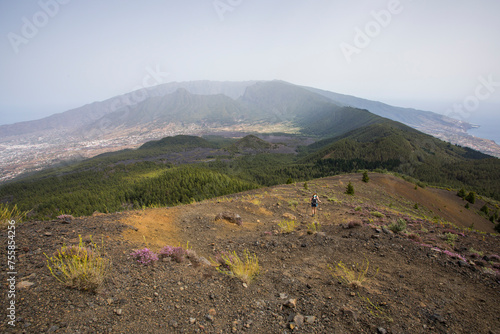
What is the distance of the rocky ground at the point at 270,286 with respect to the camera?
3.99 m

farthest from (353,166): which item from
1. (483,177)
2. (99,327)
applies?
(99,327)

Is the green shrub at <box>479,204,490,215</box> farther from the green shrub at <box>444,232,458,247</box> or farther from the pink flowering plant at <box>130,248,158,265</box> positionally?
the pink flowering plant at <box>130,248,158,265</box>

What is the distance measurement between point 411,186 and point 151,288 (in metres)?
52.2

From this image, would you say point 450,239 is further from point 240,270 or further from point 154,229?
point 154,229

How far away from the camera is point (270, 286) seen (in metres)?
5.56

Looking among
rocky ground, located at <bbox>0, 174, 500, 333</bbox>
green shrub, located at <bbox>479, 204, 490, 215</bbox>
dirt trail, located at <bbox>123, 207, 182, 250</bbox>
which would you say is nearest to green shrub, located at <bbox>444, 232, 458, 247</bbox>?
rocky ground, located at <bbox>0, 174, 500, 333</bbox>

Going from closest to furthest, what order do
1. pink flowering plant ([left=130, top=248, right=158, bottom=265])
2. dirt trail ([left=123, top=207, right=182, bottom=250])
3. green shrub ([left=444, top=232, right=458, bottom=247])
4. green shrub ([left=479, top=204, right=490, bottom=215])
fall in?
pink flowering plant ([left=130, top=248, right=158, bottom=265])
dirt trail ([left=123, top=207, right=182, bottom=250])
green shrub ([left=444, top=232, right=458, bottom=247])
green shrub ([left=479, top=204, right=490, bottom=215])

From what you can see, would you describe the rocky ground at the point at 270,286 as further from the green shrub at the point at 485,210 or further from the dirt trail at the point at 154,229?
the green shrub at the point at 485,210

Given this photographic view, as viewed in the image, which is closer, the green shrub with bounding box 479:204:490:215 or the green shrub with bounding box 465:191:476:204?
the green shrub with bounding box 479:204:490:215

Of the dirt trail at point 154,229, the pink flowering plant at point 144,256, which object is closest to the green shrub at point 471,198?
the dirt trail at point 154,229

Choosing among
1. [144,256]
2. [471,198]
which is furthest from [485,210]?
[144,256]

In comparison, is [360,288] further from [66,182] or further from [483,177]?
[66,182]

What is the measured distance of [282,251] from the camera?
805 cm

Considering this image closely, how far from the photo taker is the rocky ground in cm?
399
